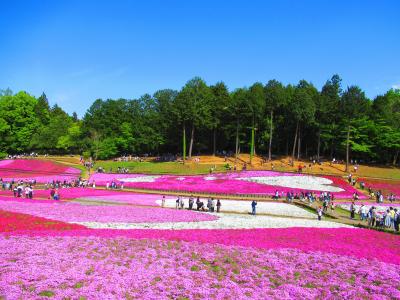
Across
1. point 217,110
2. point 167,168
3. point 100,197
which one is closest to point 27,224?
point 100,197

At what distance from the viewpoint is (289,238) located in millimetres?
25703

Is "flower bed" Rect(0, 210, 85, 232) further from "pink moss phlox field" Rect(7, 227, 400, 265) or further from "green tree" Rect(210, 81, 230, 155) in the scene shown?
"green tree" Rect(210, 81, 230, 155)

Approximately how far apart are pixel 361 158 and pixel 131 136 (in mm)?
60484

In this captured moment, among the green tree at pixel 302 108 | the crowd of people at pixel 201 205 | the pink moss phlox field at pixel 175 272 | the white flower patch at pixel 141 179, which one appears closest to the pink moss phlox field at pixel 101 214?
the crowd of people at pixel 201 205

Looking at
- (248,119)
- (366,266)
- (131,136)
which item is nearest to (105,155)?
(131,136)

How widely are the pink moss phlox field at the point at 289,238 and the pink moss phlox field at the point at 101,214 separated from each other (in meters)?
5.55

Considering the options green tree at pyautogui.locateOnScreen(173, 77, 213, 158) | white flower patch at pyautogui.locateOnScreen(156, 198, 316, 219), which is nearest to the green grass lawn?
green tree at pyautogui.locateOnScreen(173, 77, 213, 158)

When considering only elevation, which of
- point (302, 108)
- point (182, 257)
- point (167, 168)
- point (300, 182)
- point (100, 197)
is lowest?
point (100, 197)

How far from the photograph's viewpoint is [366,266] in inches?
777

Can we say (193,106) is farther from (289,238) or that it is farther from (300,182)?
(289,238)

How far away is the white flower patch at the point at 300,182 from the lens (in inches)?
2377

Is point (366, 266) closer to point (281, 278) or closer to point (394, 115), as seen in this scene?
point (281, 278)

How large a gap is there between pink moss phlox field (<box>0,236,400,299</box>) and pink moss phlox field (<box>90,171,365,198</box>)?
36.3m

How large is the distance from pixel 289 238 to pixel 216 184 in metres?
36.3
